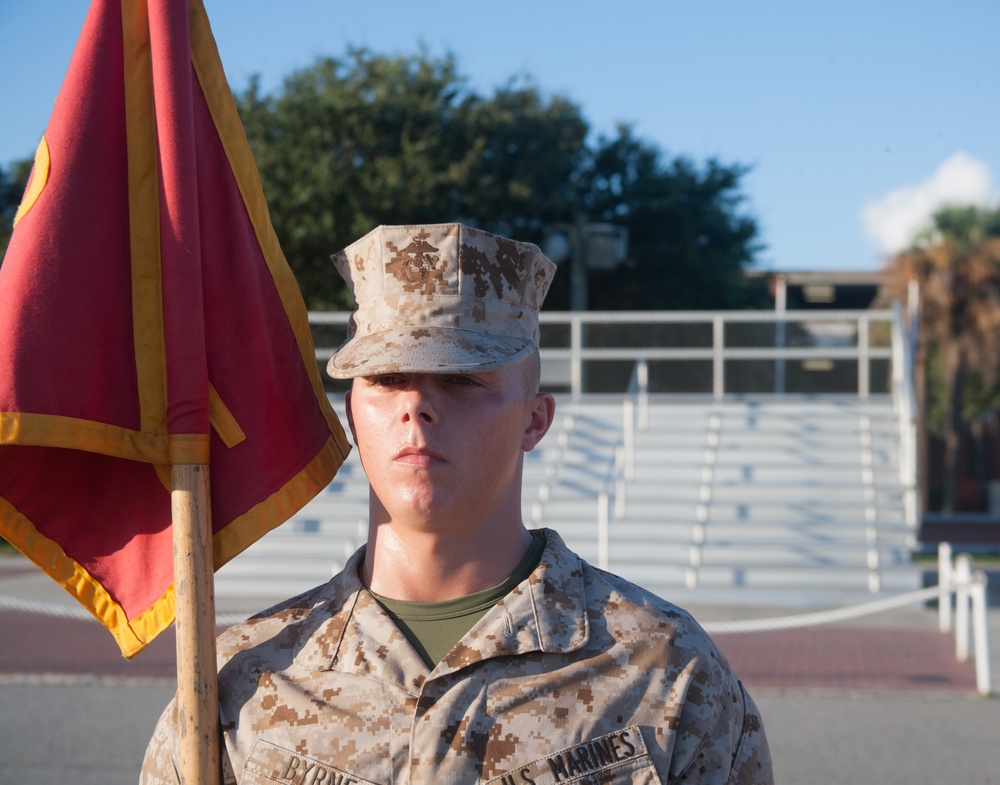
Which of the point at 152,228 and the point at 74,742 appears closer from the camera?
the point at 152,228

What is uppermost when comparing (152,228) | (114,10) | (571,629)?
(114,10)

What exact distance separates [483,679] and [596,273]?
24.2m

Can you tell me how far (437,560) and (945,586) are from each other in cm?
884

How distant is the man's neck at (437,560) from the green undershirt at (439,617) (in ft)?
0.05

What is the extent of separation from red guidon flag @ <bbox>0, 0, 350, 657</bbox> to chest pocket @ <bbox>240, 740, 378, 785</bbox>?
1.13 ft

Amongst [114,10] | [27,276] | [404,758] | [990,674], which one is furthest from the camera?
[990,674]

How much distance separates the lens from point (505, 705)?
187 centimetres

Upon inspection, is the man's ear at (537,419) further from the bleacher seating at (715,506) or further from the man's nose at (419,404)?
the bleacher seating at (715,506)

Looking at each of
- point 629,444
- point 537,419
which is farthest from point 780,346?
point 537,419

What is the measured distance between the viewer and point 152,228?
214cm

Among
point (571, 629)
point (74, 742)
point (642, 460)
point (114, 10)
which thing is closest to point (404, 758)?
point (571, 629)

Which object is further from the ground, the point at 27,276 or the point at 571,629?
the point at 27,276

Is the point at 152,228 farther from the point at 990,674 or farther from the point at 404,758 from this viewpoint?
the point at 990,674

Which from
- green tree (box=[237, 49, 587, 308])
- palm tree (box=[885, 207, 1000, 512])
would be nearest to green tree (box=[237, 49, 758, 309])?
green tree (box=[237, 49, 587, 308])
